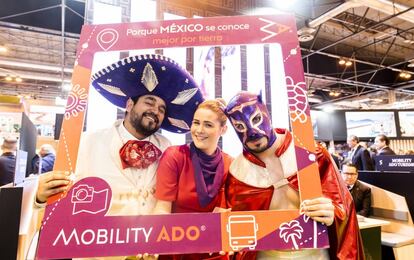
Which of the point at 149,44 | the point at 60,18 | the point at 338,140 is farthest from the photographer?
the point at 338,140

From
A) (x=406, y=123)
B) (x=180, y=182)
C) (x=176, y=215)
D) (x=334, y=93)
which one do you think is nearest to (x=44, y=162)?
(x=180, y=182)

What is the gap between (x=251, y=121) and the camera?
2.93ft

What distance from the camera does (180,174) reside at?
0.92 metres

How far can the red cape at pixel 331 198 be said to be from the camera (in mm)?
891

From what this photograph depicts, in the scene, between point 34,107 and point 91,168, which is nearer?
point 91,168

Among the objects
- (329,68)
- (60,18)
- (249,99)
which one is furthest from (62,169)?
(329,68)

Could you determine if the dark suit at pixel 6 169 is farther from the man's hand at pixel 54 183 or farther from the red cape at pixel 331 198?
the red cape at pixel 331 198

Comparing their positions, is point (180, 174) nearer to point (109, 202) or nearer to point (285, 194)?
point (109, 202)

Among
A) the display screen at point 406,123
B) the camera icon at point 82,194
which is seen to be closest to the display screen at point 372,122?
the display screen at point 406,123

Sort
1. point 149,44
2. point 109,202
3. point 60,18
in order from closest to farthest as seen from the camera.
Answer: point 109,202
point 149,44
point 60,18

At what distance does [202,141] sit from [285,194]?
31cm

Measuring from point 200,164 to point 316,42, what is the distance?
857cm

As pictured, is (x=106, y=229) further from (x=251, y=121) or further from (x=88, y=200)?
(x=251, y=121)

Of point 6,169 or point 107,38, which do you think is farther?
point 6,169
